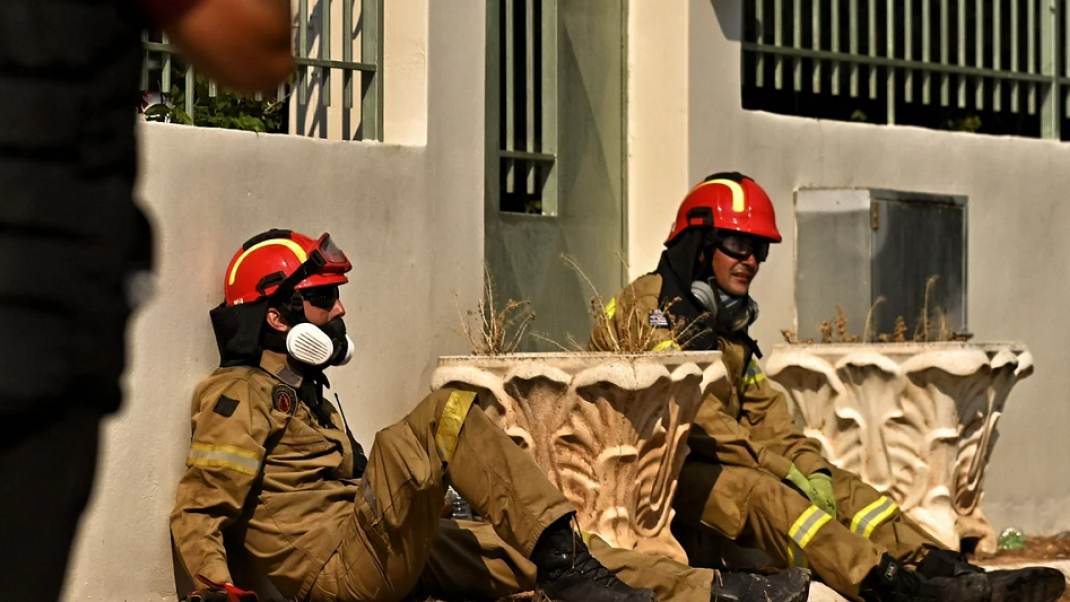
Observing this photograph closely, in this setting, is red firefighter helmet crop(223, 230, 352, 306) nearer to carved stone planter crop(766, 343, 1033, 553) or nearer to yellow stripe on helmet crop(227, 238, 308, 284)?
yellow stripe on helmet crop(227, 238, 308, 284)

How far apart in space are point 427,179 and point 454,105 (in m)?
0.38

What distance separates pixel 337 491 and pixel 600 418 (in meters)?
1.13

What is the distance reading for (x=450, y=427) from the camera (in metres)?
5.70

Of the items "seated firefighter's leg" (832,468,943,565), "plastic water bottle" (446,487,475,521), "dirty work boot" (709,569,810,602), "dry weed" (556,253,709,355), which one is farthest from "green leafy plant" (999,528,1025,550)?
"plastic water bottle" (446,487,475,521)

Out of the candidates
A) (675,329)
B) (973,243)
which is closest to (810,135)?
(973,243)

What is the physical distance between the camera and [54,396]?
212cm

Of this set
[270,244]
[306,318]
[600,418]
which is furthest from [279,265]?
[600,418]

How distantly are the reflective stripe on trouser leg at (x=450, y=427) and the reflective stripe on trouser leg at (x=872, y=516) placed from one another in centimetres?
226

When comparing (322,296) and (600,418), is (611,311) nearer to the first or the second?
(600,418)

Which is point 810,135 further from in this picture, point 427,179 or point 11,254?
point 11,254

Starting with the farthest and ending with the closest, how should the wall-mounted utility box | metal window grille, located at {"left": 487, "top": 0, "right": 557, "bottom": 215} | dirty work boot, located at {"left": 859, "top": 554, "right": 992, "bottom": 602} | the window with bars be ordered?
the window with bars, the wall-mounted utility box, metal window grille, located at {"left": 487, "top": 0, "right": 557, "bottom": 215}, dirty work boot, located at {"left": 859, "top": 554, "right": 992, "bottom": 602}

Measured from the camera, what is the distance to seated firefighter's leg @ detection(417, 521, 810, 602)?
241 inches

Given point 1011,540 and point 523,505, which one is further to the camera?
point 1011,540

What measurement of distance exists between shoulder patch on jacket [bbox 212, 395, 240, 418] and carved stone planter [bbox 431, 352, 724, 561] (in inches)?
37.5
